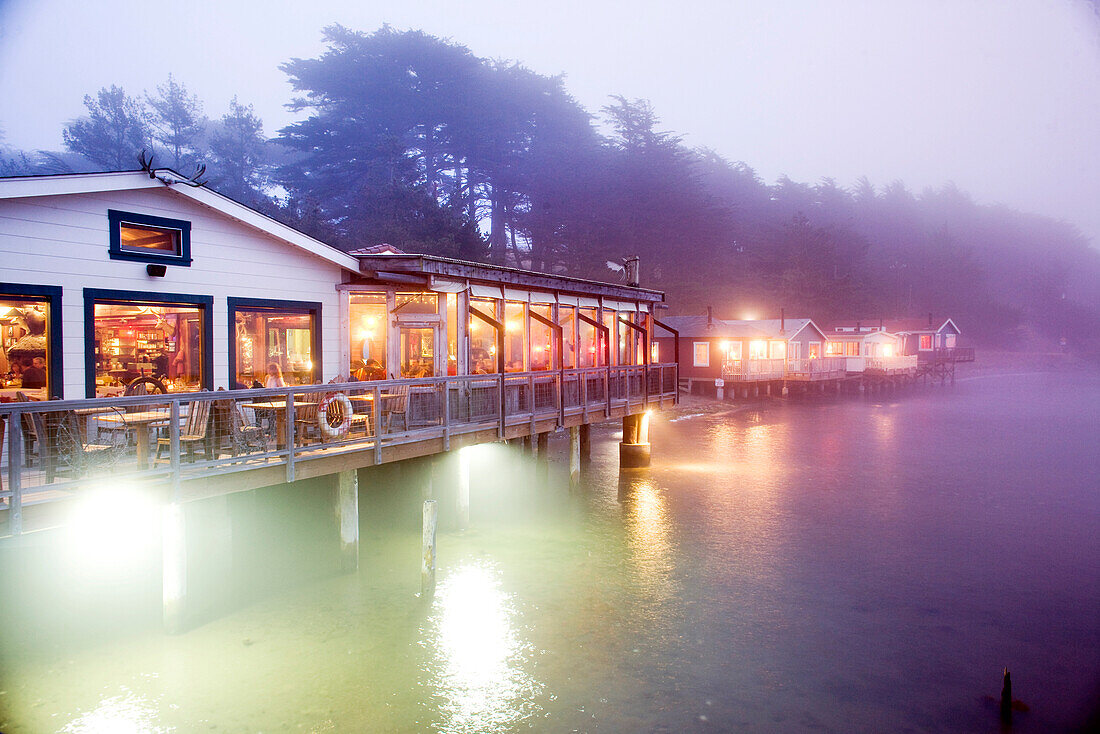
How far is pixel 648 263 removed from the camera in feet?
219

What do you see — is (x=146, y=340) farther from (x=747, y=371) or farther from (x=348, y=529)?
(x=747, y=371)

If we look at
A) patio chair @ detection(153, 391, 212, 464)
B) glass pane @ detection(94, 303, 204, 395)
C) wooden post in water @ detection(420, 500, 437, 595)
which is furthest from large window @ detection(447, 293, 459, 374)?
patio chair @ detection(153, 391, 212, 464)

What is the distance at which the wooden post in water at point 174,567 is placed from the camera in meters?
9.98

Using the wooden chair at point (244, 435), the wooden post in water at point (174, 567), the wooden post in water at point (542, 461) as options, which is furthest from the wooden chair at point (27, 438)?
the wooden post in water at point (542, 461)

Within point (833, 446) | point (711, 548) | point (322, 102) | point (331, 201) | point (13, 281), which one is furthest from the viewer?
point (322, 102)

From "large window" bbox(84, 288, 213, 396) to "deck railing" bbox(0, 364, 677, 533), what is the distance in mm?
1202

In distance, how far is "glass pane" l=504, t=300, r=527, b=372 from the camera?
60.6 ft

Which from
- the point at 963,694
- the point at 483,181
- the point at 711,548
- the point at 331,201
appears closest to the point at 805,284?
the point at 483,181

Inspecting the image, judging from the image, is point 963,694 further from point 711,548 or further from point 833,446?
point 833,446

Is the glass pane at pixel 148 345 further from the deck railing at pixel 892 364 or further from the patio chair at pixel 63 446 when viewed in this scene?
the deck railing at pixel 892 364

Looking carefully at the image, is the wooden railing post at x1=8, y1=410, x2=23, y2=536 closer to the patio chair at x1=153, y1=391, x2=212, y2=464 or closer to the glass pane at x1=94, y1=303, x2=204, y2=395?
the patio chair at x1=153, y1=391, x2=212, y2=464

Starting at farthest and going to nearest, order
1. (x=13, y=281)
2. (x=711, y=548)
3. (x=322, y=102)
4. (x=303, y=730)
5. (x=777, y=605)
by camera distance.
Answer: (x=322, y=102) → (x=711, y=548) → (x=777, y=605) → (x=13, y=281) → (x=303, y=730)

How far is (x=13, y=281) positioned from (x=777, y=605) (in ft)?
43.6

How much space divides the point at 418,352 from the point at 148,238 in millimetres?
5967
